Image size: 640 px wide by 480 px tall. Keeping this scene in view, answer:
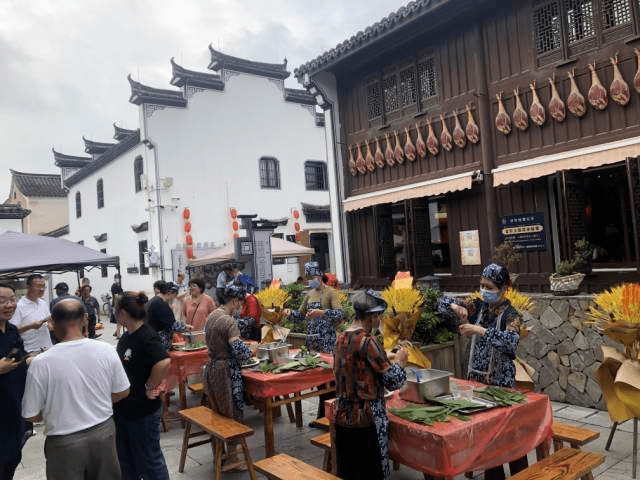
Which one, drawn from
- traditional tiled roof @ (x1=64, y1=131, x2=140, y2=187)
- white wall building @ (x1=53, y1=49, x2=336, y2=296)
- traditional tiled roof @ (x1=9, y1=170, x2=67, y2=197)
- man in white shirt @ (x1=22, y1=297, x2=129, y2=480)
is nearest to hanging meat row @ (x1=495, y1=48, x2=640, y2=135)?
man in white shirt @ (x1=22, y1=297, x2=129, y2=480)

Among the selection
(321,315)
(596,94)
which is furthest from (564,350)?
(596,94)

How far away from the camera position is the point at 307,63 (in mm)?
11891

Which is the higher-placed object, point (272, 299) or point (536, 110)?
point (536, 110)

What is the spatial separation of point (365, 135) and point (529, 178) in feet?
14.1

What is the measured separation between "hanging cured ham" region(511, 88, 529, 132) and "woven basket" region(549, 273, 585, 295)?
9.15ft

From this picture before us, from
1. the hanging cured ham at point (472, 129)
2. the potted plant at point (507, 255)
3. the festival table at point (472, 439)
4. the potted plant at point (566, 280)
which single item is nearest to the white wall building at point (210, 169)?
the hanging cured ham at point (472, 129)

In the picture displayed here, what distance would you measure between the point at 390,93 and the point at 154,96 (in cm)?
1320

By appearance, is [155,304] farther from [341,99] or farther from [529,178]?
[341,99]

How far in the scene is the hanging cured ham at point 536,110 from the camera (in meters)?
8.44

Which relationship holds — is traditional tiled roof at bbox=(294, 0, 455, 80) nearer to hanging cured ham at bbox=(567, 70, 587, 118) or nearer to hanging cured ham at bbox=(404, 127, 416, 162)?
hanging cured ham at bbox=(404, 127, 416, 162)

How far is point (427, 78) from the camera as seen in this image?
1038cm

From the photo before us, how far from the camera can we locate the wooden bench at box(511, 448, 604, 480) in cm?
365

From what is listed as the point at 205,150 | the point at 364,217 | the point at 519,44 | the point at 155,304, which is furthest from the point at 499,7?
the point at 205,150

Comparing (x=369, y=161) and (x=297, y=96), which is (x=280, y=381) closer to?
(x=369, y=161)
